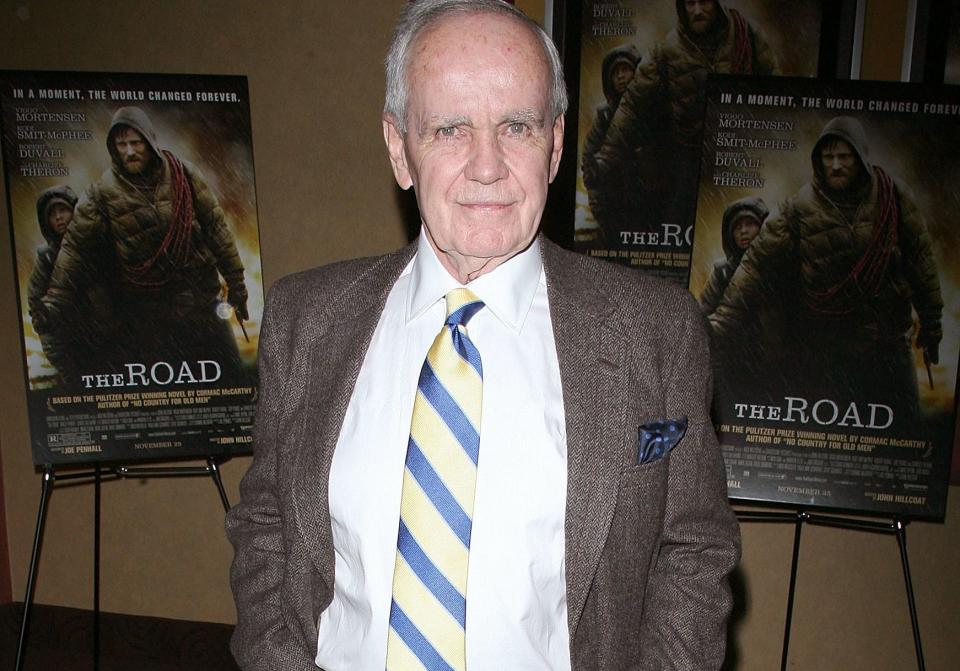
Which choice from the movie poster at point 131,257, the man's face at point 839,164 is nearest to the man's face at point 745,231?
the man's face at point 839,164

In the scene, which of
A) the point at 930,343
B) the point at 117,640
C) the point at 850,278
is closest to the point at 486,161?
the point at 850,278

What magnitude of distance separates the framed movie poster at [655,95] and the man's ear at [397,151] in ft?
4.99

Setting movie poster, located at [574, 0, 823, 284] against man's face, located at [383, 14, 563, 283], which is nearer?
man's face, located at [383, 14, 563, 283]

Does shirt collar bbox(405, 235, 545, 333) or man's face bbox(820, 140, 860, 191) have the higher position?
man's face bbox(820, 140, 860, 191)

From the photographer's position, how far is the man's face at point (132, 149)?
8.30 ft

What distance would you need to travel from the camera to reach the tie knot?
130 centimetres

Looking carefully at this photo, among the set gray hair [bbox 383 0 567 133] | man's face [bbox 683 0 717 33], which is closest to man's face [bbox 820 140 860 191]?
man's face [bbox 683 0 717 33]

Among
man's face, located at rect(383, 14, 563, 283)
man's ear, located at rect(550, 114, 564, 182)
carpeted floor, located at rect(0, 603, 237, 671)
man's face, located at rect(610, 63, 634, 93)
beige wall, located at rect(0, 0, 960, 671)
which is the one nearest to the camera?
man's face, located at rect(383, 14, 563, 283)

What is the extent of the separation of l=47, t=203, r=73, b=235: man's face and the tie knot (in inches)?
69.1

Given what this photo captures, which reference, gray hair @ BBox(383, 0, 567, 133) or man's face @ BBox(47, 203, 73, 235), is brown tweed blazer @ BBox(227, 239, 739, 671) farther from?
man's face @ BBox(47, 203, 73, 235)

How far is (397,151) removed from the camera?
53.5 inches

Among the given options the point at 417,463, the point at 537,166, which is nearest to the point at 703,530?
the point at 417,463

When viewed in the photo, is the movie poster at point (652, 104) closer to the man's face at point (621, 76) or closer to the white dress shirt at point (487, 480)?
the man's face at point (621, 76)

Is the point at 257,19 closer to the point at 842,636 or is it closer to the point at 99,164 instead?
the point at 99,164
